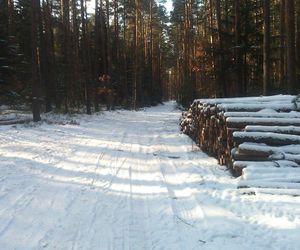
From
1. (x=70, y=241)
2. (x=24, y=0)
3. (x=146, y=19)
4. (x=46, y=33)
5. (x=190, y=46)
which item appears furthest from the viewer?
(x=146, y=19)

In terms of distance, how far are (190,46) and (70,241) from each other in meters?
40.5

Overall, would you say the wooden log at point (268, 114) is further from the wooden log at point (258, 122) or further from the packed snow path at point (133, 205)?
the packed snow path at point (133, 205)

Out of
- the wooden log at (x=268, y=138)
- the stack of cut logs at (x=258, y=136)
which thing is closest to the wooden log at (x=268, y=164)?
the stack of cut logs at (x=258, y=136)

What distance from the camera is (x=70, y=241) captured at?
5.41 metres

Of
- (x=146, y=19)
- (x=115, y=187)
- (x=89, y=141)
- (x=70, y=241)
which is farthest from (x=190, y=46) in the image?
(x=70, y=241)

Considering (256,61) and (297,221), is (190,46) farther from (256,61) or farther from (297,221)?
(297,221)

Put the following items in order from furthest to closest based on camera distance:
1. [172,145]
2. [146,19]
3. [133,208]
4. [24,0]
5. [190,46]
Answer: [146,19] < [190,46] < [24,0] < [172,145] < [133,208]

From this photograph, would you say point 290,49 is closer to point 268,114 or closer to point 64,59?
point 268,114

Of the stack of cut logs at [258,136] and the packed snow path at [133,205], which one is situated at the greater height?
the stack of cut logs at [258,136]

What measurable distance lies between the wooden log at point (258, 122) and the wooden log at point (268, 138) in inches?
17.2

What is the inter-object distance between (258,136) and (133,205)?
3433mm

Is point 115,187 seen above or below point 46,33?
below

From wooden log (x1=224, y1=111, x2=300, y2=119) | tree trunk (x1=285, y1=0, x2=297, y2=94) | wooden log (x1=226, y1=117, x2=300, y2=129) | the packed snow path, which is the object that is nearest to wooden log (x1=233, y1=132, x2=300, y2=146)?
wooden log (x1=226, y1=117, x2=300, y2=129)

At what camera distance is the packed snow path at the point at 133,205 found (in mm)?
5449
